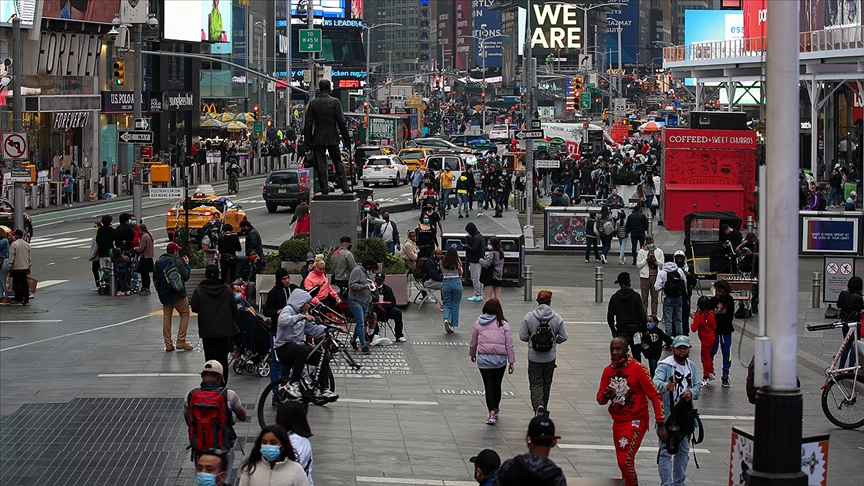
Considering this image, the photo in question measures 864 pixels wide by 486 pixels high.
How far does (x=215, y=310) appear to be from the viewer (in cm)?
1527

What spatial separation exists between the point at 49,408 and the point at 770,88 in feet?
32.9

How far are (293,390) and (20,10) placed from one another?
41.2 metres

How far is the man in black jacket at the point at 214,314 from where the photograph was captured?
15.2 m

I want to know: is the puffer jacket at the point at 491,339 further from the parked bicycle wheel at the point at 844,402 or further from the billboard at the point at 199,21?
the billboard at the point at 199,21

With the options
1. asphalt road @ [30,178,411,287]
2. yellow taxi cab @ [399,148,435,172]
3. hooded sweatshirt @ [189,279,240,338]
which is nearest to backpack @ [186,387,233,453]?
hooded sweatshirt @ [189,279,240,338]

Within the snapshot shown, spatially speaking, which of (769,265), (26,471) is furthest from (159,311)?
(769,265)

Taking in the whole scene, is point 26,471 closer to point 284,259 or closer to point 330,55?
point 284,259

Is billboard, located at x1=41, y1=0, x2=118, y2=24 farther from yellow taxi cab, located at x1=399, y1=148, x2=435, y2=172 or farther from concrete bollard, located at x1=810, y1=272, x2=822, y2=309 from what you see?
concrete bollard, located at x1=810, y1=272, x2=822, y2=309

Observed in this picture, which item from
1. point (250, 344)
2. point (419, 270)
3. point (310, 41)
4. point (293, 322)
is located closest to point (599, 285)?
point (419, 270)

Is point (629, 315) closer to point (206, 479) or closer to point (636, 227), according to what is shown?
point (206, 479)

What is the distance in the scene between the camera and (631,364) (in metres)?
11.3

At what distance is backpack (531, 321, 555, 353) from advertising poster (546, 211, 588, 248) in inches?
785

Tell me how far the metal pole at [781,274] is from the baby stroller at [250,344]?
9.01 meters

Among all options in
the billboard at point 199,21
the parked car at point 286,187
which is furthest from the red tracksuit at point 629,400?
the billboard at point 199,21
